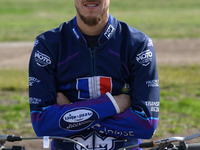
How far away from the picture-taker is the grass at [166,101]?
5.70 m

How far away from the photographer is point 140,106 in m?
2.41

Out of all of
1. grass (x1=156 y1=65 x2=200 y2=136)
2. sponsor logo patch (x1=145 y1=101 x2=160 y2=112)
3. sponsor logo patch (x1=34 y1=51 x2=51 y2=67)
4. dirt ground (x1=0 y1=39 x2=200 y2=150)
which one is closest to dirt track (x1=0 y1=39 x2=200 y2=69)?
dirt ground (x1=0 y1=39 x2=200 y2=150)

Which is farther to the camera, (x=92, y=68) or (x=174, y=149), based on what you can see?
(x=92, y=68)

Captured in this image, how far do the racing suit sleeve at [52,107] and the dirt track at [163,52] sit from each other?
8.49 meters

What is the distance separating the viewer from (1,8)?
1232 inches

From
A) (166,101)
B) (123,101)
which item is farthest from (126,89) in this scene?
(166,101)

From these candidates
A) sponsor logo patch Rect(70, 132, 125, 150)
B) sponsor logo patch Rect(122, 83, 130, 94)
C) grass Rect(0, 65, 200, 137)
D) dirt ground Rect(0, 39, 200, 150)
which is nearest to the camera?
sponsor logo patch Rect(70, 132, 125, 150)

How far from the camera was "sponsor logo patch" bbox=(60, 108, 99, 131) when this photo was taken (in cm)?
233

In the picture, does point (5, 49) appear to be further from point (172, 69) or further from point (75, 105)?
point (75, 105)

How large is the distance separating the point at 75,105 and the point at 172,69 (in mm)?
7826

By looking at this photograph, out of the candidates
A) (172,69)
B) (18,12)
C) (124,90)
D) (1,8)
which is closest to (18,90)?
(172,69)

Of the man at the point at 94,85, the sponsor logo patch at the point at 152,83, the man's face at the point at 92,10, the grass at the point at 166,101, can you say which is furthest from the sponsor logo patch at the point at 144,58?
the grass at the point at 166,101

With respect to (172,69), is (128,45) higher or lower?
higher

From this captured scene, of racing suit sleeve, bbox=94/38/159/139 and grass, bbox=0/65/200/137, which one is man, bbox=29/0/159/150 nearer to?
racing suit sleeve, bbox=94/38/159/139
